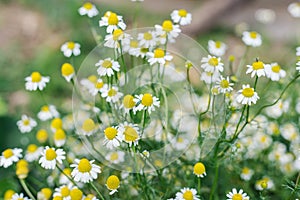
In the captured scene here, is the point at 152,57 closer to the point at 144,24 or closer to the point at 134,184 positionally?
the point at 134,184

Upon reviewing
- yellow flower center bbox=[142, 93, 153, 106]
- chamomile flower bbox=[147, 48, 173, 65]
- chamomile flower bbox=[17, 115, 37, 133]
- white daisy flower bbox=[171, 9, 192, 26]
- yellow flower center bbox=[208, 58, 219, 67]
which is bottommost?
chamomile flower bbox=[17, 115, 37, 133]

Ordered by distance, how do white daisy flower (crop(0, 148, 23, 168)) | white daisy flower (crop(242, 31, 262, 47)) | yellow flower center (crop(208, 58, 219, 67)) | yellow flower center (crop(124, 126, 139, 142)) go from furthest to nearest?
1. white daisy flower (crop(242, 31, 262, 47))
2. white daisy flower (crop(0, 148, 23, 168))
3. yellow flower center (crop(208, 58, 219, 67))
4. yellow flower center (crop(124, 126, 139, 142))

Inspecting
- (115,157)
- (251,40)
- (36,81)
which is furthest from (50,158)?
(251,40)

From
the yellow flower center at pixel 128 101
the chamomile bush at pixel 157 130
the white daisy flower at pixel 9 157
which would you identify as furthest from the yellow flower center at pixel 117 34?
the white daisy flower at pixel 9 157

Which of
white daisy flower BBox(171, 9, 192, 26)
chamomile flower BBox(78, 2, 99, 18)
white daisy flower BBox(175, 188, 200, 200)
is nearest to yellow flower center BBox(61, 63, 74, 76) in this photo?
chamomile flower BBox(78, 2, 99, 18)

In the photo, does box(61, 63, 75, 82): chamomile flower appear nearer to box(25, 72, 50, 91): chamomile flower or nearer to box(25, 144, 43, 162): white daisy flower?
box(25, 72, 50, 91): chamomile flower

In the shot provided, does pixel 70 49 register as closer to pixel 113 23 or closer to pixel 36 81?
pixel 36 81

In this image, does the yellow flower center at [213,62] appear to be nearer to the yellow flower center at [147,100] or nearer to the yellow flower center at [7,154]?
the yellow flower center at [147,100]

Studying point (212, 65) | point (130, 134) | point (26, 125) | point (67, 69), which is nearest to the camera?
point (130, 134)
